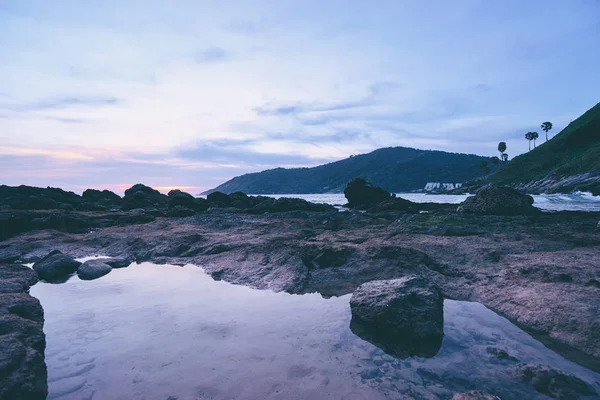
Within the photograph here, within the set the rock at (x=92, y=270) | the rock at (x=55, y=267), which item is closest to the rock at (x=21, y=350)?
the rock at (x=92, y=270)

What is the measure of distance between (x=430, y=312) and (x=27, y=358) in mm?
6687

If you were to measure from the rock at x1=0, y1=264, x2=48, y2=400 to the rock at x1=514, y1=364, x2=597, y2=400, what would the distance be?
6.77 m

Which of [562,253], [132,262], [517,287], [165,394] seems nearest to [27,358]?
[165,394]

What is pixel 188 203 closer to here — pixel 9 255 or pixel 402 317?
pixel 9 255

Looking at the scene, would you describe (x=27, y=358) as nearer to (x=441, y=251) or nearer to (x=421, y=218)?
(x=441, y=251)

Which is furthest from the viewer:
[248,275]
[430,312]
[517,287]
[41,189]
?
[41,189]

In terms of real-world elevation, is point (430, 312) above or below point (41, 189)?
below

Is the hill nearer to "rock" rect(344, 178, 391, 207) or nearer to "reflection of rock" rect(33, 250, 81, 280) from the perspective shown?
"rock" rect(344, 178, 391, 207)

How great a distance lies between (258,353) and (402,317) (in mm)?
2716

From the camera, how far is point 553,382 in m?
4.55

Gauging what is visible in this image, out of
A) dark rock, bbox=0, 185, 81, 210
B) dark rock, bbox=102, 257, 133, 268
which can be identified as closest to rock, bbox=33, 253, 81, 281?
dark rock, bbox=102, 257, 133, 268

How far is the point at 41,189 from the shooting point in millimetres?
42875

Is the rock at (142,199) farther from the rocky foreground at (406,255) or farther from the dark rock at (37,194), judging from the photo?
the rocky foreground at (406,255)

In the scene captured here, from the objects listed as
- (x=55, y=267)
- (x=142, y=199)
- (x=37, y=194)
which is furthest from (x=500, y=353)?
(x=37, y=194)
